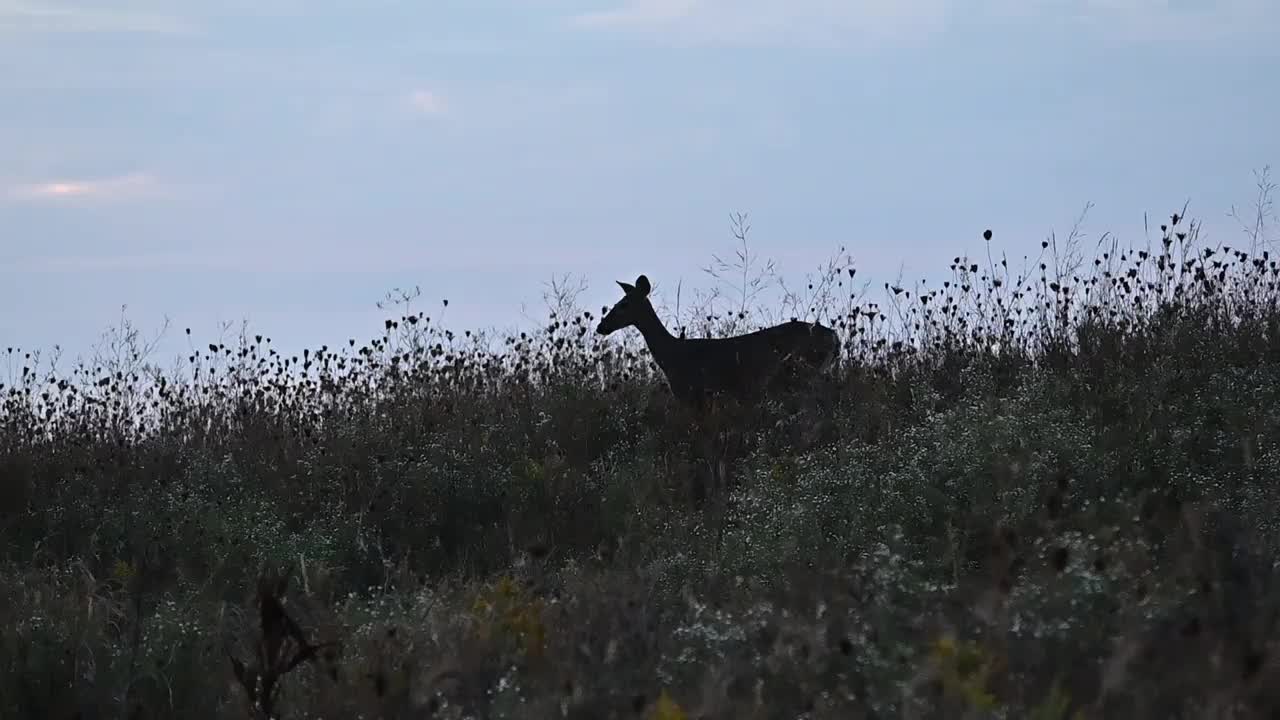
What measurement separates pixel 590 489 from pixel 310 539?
198 centimetres

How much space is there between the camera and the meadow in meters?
3.83

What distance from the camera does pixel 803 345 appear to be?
12.2 metres

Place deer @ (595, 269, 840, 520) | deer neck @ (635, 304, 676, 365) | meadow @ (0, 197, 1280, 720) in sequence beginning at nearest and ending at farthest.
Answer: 1. meadow @ (0, 197, 1280, 720)
2. deer @ (595, 269, 840, 520)
3. deer neck @ (635, 304, 676, 365)

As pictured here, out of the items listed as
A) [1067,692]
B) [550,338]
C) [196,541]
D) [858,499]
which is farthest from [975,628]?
[550,338]

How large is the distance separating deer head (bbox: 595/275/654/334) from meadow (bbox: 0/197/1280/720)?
296 mm

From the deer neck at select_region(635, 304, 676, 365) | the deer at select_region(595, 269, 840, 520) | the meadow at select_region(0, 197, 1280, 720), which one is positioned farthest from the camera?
the deer neck at select_region(635, 304, 676, 365)

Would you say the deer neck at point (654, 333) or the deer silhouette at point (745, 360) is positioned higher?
the deer neck at point (654, 333)

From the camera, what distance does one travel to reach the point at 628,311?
531 inches

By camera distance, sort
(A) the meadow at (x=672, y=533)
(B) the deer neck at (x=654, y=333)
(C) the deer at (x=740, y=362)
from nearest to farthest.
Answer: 1. (A) the meadow at (x=672, y=533)
2. (C) the deer at (x=740, y=362)
3. (B) the deer neck at (x=654, y=333)

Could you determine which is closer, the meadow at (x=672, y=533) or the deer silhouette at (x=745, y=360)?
the meadow at (x=672, y=533)

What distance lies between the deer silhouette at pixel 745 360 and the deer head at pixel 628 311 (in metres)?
0.58

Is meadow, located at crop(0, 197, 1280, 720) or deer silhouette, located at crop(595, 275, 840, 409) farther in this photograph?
deer silhouette, located at crop(595, 275, 840, 409)

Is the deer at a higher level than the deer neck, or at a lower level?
lower

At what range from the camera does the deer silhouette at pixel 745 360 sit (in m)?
11.8
